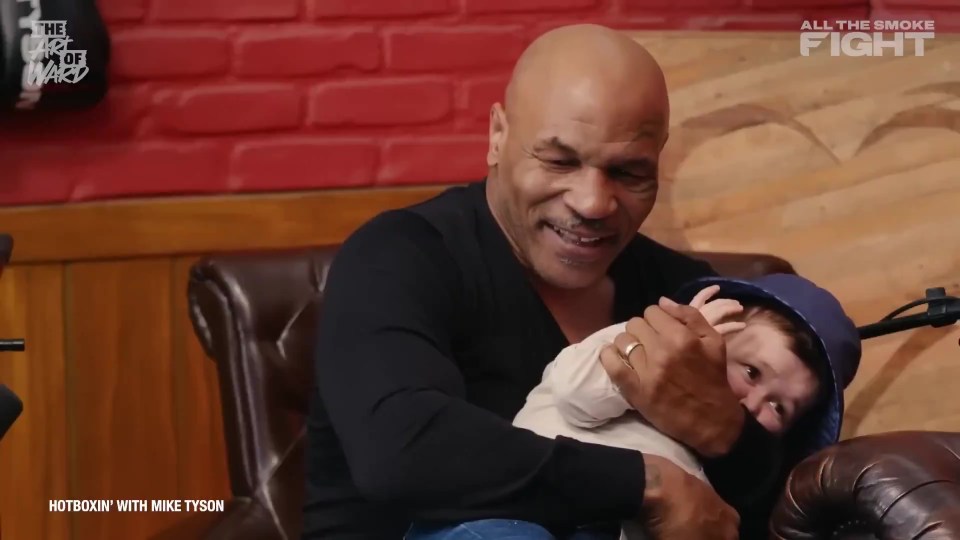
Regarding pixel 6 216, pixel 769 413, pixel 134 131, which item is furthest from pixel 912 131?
pixel 6 216

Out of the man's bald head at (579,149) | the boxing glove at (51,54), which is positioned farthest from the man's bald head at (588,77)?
the boxing glove at (51,54)

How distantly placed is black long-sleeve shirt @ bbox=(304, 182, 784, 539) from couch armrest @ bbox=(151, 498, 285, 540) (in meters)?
0.17

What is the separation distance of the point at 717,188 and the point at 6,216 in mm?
1285

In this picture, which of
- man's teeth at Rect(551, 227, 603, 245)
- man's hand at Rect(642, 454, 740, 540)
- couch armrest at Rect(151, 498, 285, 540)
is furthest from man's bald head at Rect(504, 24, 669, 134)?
couch armrest at Rect(151, 498, 285, 540)

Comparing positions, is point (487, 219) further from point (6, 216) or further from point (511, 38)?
point (6, 216)

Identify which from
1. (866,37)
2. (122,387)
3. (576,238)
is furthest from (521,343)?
(866,37)

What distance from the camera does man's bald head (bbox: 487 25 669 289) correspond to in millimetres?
1381

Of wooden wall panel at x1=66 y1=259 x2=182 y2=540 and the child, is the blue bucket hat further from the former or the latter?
wooden wall panel at x1=66 y1=259 x2=182 y2=540

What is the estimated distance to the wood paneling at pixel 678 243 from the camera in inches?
79.2

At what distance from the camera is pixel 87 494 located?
6.73ft

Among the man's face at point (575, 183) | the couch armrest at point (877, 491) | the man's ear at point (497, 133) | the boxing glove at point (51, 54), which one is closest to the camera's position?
the couch armrest at point (877, 491)

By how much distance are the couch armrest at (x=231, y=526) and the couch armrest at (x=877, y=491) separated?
0.72 m

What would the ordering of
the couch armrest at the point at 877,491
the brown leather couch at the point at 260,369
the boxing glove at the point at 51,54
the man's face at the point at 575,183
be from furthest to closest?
1. the boxing glove at the point at 51,54
2. the brown leather couch at the point at 260,369
3. the man's face at the point at 575,183
4. the couch armrest at the point at 877,491

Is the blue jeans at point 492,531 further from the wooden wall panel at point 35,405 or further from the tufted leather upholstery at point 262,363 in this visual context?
the wooden wall panel at point 35,405
